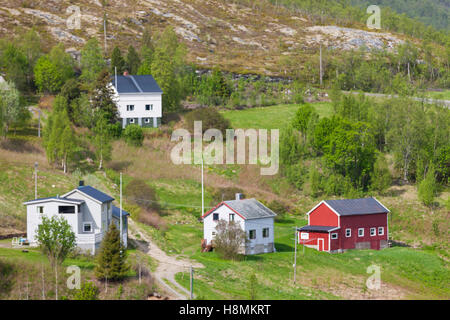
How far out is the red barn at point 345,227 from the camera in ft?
181

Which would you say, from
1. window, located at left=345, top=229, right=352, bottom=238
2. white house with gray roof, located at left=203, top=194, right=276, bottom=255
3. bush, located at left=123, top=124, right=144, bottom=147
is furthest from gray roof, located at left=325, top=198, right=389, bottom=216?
bush, located at left=123, top=124, right=144, bottom=147

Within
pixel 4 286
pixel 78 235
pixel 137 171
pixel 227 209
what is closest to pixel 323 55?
pixel 137 171

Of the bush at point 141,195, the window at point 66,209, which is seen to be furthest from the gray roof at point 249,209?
the window at point 66,209

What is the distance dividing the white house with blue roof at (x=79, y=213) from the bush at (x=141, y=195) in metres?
12.5

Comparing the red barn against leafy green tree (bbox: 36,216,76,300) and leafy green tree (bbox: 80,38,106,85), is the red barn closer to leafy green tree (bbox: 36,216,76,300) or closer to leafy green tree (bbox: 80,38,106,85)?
leafy green tree (bbox: 36,216,76,300)

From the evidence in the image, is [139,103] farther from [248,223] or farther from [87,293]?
[87,293]

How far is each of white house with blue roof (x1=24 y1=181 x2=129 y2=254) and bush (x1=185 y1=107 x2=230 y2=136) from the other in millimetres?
33249

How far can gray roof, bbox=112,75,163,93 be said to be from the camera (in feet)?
264

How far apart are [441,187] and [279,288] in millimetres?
35057

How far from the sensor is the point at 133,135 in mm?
74062

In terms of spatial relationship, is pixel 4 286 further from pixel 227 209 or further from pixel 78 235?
pixel 227 209

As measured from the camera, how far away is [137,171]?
6831 cm

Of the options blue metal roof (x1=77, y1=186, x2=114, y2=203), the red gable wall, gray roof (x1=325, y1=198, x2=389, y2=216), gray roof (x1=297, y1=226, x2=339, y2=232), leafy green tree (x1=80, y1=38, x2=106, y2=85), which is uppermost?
leafy green tree (x1=80, y1=38, x2=106, y2=85)

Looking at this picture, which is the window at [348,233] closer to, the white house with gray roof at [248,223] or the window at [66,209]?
the white house with gray roof at [248,223]
